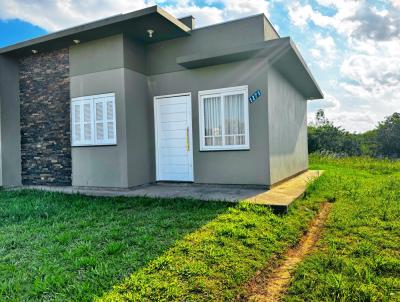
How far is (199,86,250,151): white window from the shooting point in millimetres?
7004

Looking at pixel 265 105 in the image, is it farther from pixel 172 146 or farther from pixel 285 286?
pixel 285 286

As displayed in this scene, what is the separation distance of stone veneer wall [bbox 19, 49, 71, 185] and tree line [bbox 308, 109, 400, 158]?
20.5 meters

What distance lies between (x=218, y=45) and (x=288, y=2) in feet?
6.98

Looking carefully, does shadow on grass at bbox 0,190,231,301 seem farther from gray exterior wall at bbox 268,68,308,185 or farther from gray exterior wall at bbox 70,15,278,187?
gray exterior wall at bbox 268,68,308,185

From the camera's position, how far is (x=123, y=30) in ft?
22.8

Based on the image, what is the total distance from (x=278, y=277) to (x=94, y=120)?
6084 millimetres

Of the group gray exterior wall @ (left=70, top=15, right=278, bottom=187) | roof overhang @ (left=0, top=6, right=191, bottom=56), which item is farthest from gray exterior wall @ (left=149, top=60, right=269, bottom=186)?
roof overhang @ (left=0, top=6, right=191, bottom=56)

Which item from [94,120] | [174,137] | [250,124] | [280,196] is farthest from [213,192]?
[94,120]

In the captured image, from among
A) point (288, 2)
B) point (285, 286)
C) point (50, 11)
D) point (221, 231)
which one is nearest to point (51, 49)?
point (50, 11)

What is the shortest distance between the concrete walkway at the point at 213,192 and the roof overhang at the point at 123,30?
3714 millimetres

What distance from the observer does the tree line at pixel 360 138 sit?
1025 inches

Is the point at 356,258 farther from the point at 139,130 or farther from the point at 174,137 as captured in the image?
the point at 139,130

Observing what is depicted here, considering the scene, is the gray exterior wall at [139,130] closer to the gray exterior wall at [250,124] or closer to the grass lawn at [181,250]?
the gray exterior wall at [250,124]

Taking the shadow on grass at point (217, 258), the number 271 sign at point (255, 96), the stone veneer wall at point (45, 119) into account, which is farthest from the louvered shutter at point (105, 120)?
the shadow on grass at point (217, 258)
